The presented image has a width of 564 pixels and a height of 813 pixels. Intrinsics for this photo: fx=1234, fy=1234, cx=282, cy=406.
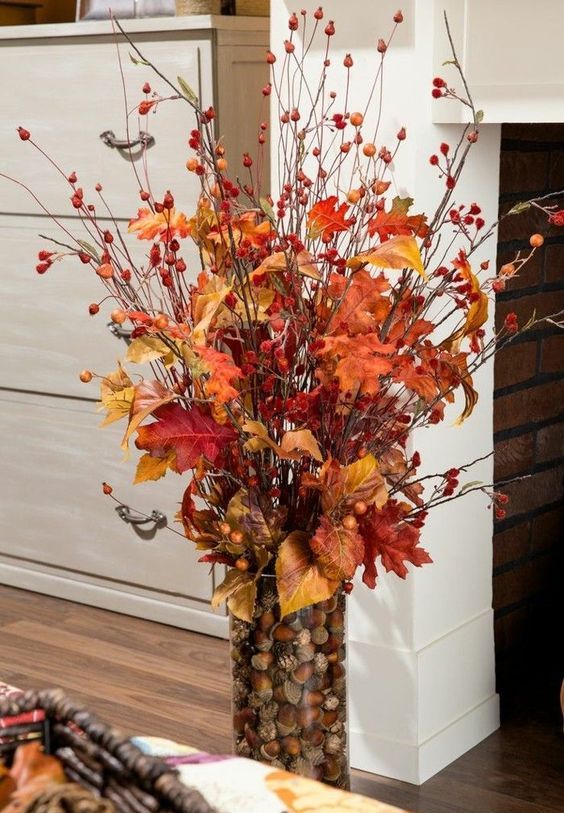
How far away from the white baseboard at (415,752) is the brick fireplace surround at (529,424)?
21 cm

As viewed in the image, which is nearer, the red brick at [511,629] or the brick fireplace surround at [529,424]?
the brick fireplace surround at [529,424]

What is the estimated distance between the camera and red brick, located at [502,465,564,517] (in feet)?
7.33

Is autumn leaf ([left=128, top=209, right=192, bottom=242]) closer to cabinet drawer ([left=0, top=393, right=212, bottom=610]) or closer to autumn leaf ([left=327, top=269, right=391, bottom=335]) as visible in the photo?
autumn leaf ([left=327, top=269, right=391, bottom=335])

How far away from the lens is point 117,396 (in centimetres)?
141

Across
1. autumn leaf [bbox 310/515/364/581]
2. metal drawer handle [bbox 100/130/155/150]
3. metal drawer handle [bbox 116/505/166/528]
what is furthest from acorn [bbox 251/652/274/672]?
metal drawer handle [bbox 100/130/155/150]

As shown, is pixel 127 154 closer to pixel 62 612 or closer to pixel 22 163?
pixel 22 163

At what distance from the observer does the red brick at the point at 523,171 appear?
6.89 ft

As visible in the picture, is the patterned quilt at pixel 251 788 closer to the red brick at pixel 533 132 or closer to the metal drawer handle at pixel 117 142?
the red brick at pixel 533 132

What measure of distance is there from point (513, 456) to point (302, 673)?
2.97 feet

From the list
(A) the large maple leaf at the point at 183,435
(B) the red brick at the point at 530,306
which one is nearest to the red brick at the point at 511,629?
(B) the red brick at the point at 530,306

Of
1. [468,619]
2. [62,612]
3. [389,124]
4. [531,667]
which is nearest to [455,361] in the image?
[389,124]

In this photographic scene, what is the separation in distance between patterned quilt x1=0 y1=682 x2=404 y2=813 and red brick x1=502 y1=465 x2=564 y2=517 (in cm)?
157

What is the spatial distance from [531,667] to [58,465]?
3.62ft

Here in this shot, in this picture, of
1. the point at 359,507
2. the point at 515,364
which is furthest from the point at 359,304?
the point at 515,364
